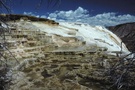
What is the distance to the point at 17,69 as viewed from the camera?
8.62m

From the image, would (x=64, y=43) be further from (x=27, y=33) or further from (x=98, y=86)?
(x=98, y=86)

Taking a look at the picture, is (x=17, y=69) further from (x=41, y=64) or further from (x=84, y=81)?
(x=84, y=81)

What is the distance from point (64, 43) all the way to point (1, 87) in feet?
34.1

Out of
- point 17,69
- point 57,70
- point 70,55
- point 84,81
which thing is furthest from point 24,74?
point 70,55

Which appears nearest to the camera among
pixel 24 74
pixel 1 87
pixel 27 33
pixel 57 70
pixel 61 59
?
pixel 1 87

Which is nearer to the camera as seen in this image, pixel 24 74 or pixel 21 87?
pixel 21 87

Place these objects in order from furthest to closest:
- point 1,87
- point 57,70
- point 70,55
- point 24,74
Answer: point 70,55, point 57,70, point 24,74, point 1,87

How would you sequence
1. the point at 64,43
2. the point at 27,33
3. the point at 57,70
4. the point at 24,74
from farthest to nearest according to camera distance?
the point at 64,43, the point at 27,33, the point at 57,70, the point at 24,74

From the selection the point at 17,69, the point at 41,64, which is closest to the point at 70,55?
the point at 41,64

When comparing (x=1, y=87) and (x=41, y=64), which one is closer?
(x=1, y=87)

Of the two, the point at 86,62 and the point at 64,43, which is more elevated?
the point at 64,43

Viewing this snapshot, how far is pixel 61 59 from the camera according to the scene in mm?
11297

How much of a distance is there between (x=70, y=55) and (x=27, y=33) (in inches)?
126

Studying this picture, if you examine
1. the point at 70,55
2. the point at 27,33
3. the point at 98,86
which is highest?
the point at 27,33
